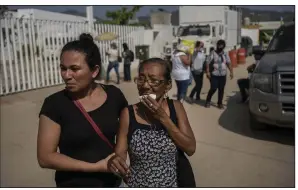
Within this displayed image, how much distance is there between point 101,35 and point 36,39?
3149 millimetres

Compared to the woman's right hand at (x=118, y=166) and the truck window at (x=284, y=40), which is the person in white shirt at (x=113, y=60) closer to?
the truck window at (x=284, y=40)

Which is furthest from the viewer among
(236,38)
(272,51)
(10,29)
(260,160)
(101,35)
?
(236,38)

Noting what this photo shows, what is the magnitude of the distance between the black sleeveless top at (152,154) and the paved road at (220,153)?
204 centimetres

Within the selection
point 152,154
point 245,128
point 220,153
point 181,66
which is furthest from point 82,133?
point 181,66

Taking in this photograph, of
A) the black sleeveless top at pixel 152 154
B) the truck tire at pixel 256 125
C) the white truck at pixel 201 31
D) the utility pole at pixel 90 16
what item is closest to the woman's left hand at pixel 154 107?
the black sleeveless top at pixel 152 154

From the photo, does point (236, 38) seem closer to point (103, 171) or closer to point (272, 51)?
point (272, 51)

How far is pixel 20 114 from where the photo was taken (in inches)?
293

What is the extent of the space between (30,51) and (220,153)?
772 centimetres

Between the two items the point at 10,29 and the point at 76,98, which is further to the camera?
the point at 10,29

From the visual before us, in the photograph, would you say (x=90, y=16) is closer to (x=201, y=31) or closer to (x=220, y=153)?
(x=201, y=31)

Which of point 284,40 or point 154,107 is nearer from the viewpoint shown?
point 154,107

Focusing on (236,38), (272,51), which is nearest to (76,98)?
(272,51)

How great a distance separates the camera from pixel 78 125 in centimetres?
186

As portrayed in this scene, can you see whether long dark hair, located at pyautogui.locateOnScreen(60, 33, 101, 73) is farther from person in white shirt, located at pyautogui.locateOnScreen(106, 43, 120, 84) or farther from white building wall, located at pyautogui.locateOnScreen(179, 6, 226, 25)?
white building wall, located at pyautogui.locateOnScreen(179, 6, 226, 25)
